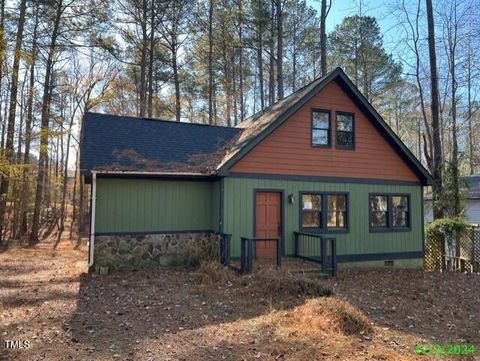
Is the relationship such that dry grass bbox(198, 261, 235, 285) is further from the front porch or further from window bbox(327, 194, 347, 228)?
window bbox(327, 194, 347, 228)

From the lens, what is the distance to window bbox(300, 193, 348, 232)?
37.7 feet

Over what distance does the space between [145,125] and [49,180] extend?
1618cm

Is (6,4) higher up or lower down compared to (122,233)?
higher up

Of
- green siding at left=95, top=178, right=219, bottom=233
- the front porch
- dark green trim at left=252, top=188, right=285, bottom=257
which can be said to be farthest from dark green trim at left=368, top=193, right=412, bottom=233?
green siding at left=95, top=178, right=219, bottom=233

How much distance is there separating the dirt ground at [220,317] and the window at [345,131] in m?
4.56

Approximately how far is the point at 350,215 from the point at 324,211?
98 cm

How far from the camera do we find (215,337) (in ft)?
17.5

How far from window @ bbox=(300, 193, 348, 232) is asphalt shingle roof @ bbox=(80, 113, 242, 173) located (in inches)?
129

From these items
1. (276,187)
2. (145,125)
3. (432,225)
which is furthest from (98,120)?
(432,225)

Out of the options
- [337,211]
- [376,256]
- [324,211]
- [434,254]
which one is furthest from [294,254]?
[434,254]

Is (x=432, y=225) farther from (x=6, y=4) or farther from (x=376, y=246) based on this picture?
(x=6, y=4)

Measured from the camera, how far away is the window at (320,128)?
1186cm

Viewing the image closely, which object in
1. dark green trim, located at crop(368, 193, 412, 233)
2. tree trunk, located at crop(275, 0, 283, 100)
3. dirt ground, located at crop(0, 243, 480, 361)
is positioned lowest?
dirt ground, located at crop(0, 243, 480, 361)


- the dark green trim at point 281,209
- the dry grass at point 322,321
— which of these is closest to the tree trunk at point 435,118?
the dark green trim at point 281,209
